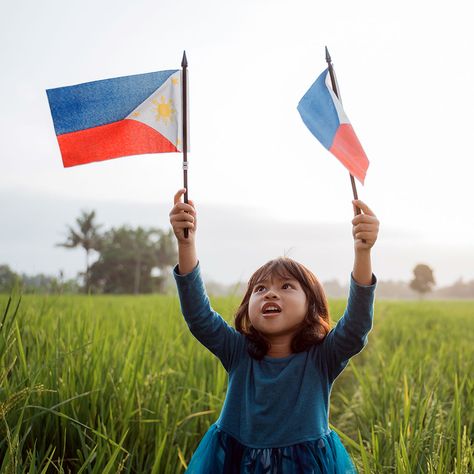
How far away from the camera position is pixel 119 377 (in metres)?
2.57

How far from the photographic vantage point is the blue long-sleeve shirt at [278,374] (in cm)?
166

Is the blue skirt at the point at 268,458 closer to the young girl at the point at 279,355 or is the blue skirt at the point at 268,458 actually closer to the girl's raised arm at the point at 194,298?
the young girl at the point at 279,355

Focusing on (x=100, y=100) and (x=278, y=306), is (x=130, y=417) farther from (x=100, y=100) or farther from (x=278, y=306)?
(x=100, y=100)

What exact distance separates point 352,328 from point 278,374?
259 millimetres

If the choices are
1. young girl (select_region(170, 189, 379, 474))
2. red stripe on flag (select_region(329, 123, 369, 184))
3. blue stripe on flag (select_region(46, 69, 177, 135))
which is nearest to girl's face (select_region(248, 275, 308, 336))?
young girl (select_region(170, 189, 379, 474))

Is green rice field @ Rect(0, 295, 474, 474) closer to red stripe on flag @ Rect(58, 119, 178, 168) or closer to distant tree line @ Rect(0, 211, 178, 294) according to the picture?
red stripe on flag @ Rect(58, 119, 178, 168)

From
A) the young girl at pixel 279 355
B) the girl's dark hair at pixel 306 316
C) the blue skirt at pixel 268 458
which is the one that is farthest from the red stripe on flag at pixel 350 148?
the blue skirt at pixel 268 458

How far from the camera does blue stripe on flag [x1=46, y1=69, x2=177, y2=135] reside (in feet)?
6.75

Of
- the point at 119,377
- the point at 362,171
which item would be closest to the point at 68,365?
the point at 119,377

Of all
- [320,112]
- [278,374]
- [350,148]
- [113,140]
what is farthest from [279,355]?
[113,140]

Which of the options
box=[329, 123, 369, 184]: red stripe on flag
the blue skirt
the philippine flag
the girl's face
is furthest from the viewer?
the philippine flag

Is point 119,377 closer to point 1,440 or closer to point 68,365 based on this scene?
point 68,365

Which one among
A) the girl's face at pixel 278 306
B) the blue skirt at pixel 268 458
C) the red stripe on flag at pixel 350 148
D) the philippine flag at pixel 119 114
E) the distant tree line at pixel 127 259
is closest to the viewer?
the blue skirt at pixel 268 458

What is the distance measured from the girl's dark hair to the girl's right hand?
11.0 inches
